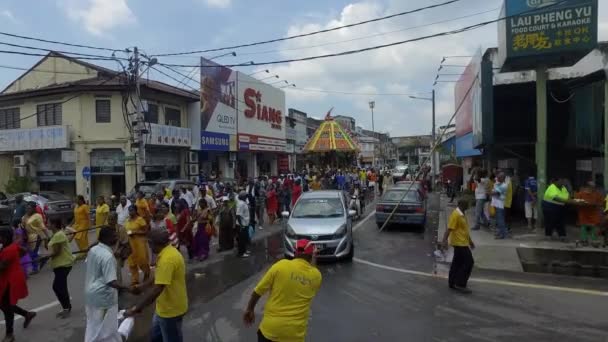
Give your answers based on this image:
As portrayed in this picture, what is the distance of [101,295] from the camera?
511 centimetres

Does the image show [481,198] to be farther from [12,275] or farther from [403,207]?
[12,275]

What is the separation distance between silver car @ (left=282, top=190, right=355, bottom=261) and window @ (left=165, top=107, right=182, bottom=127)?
61.5 ft

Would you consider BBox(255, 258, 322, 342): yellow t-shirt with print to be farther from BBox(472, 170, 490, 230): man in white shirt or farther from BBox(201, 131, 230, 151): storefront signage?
BBox(201, 131, 230, 151): storefront signage

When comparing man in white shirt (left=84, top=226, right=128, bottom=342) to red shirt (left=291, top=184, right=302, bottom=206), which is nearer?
man in white shirt (left=84, top=226, right=128, bottom=342)

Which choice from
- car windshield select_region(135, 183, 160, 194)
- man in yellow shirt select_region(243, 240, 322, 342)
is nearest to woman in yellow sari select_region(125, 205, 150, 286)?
man in yellow shirt select_region(243, 240, 322, 342)

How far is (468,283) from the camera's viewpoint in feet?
28.8

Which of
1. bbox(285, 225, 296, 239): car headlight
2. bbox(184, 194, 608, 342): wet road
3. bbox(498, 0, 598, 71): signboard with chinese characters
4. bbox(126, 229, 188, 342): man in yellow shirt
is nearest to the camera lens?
bbox(126, 229, 188, 342): man in yellow shirt

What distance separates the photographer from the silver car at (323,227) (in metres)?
10.3

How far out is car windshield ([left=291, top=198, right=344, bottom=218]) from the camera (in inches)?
456

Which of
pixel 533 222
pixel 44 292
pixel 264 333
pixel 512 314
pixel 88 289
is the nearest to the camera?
pixel 264 333

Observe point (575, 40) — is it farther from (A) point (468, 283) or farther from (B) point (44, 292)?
(B) point (44, 292)

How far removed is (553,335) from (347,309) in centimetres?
275

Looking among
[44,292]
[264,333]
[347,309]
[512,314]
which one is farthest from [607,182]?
[44,292]

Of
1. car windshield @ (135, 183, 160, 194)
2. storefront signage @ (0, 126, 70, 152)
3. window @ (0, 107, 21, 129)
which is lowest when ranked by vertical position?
car windshield @ (135, 183, 160, 194)
